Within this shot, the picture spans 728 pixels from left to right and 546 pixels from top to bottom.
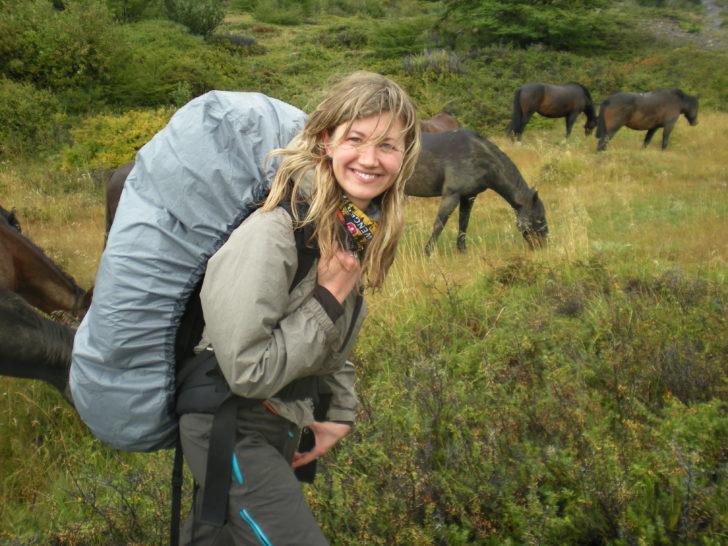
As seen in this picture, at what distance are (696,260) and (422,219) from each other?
417 centimetres

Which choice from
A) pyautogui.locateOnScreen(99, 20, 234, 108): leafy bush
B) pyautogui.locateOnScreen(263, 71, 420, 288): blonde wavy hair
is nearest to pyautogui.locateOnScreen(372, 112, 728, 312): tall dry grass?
pyautogui.locateOnScreen(263, 71, 420, 288): blonde wavy hair

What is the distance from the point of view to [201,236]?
63.6 inches

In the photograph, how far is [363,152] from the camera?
1.76m

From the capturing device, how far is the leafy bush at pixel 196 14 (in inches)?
1177

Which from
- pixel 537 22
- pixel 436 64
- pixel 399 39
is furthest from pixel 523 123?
pixel 399 39

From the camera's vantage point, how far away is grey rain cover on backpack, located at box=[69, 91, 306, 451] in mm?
1578

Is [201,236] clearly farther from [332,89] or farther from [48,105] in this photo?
[48,105]

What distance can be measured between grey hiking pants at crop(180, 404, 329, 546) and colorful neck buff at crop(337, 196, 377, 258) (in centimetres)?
54

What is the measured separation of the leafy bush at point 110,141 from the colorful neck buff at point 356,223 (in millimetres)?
12895

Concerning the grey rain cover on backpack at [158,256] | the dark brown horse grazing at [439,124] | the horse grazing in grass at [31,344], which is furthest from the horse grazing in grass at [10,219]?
the dark brown horse grazing at [439,124]

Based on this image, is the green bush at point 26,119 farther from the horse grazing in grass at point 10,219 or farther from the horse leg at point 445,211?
the horse grazing in grass at point 10,219

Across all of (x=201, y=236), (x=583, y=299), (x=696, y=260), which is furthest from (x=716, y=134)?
(x=201, y=236)

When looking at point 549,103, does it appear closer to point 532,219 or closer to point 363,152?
point 532,219

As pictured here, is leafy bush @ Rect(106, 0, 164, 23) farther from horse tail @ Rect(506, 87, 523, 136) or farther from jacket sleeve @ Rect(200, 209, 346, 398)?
jacket sleeve @ Rect(200, 209, 346, 398)
